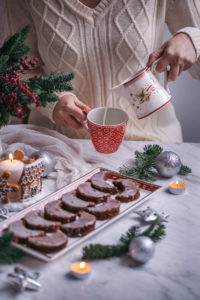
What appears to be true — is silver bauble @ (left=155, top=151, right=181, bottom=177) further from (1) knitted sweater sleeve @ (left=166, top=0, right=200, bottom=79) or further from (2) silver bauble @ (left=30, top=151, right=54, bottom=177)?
(1) knitted sweater sleeve @ (left=166, top=0, right=200, bottom=79)

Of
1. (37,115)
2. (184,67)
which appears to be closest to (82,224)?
(184,67)

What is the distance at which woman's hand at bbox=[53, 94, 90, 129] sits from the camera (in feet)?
3.90

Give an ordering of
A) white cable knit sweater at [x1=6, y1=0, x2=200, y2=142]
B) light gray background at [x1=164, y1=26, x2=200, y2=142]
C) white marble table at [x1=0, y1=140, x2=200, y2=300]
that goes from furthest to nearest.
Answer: light gray background at [x1=164, y1=26, x2=200, y2=142], white cable knit sweater at [x1=6, y1=0, x2=200, y2=142], white marble table at [x1=0, y1=140, x2=200, y2=300]

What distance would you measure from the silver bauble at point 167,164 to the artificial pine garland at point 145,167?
0.03 metres

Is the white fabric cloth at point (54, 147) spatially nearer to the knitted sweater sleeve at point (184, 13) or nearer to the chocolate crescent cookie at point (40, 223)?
the chocolate crescent cookie at point (40, 223)

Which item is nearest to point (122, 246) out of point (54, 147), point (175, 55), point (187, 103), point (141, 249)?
point (141, 249)

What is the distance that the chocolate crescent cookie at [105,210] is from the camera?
0.90 metres

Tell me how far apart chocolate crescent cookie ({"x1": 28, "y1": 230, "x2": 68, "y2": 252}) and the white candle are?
22 cm

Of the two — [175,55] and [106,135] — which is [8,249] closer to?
[106,135]

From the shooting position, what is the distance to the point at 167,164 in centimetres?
111

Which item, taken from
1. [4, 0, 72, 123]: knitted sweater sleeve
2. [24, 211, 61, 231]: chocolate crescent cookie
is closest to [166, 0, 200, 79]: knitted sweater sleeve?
[4, 0, 72, 123]: knitted sweater sleeve

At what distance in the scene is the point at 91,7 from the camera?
1.37m

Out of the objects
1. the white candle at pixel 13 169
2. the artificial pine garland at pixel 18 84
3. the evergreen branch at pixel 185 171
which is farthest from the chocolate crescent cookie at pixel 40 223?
the evergreen branch at pixel 185 171

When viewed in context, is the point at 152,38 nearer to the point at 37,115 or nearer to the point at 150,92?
the point at 150,92
